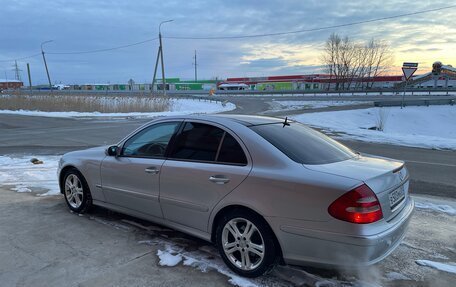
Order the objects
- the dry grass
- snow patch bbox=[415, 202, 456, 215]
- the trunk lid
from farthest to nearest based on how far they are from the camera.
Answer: the dry grass
snow patch bbox=[415, 202, 456, 215]
the trunk lid

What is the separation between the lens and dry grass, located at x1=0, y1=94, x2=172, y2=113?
111ft

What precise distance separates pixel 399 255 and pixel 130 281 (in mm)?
2777

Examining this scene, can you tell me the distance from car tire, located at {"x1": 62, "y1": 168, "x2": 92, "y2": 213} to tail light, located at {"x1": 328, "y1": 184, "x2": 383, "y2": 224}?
3564 millimetres

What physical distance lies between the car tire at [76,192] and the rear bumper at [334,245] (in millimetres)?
3081

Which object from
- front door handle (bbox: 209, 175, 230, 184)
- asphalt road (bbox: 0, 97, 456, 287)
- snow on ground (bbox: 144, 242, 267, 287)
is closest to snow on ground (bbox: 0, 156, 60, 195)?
asphalt road (bbox: 0, 97, 456, 287)

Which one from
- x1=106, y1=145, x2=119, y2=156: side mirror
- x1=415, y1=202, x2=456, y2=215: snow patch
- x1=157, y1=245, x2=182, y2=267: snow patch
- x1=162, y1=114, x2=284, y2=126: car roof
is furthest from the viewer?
x1=415, y1=202, x2=456, y2=215: snow patch

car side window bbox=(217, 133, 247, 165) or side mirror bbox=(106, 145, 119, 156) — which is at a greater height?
car side window bbox=(217, 133, 247, 165)

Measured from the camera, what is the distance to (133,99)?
35750 mm

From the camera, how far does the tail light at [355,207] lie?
3.07 metres

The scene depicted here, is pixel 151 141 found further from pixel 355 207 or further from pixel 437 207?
pixel 437 207

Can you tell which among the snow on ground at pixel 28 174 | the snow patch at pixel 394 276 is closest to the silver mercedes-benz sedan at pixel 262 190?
the snow patch at pixel 394 276

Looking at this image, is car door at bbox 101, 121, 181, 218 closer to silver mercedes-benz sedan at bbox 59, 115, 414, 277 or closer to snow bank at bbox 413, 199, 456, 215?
silver mercedes-benz sedan at bbox 59, 115, 414, 277

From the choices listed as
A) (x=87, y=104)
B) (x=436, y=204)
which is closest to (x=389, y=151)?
(x=436, y=204)

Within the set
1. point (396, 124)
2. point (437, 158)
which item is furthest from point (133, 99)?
point (437, 158)
